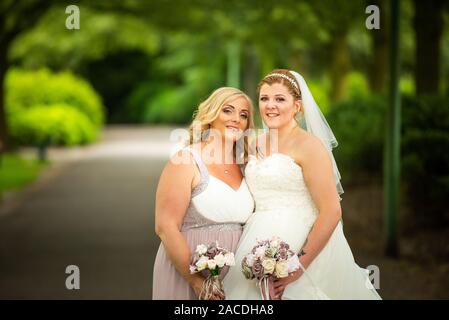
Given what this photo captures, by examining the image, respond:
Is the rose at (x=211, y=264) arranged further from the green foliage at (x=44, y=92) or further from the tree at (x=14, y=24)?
the green foliage at (x=44, y=92)

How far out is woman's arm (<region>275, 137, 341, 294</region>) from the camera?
4.09 m

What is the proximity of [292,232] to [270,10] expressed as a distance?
18.3 m

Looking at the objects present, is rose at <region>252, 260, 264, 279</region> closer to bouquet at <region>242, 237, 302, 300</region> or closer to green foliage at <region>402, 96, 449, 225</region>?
bouquet at <region>242, 237, 302, 300</region>

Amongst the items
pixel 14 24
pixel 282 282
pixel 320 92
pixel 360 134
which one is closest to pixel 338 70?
pixel 320 92

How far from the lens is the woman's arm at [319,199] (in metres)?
4.09

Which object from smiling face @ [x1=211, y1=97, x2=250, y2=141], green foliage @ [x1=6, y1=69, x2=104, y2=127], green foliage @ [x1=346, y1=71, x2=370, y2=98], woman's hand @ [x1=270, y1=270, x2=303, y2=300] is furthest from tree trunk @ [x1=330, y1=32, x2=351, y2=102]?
woman's hand @ [x1=270, y1=270, x2=303, y2=300]

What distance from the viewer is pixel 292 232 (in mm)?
4246

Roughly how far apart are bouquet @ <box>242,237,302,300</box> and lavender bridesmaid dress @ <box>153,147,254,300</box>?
244 millimetres

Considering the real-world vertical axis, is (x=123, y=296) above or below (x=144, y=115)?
below

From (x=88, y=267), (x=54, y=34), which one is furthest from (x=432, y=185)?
(x=54, y=34)

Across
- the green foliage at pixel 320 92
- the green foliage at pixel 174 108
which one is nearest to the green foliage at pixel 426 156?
the green foliage at pixel 320 92

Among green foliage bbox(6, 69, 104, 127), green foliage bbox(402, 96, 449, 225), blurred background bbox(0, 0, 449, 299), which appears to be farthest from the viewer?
green foliage bbox(6, 69, 104, 127)

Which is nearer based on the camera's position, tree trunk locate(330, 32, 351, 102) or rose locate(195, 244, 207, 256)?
rose locate(195, 244, 207, 256)

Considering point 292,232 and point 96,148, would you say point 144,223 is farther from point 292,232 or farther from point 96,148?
point 96,148
